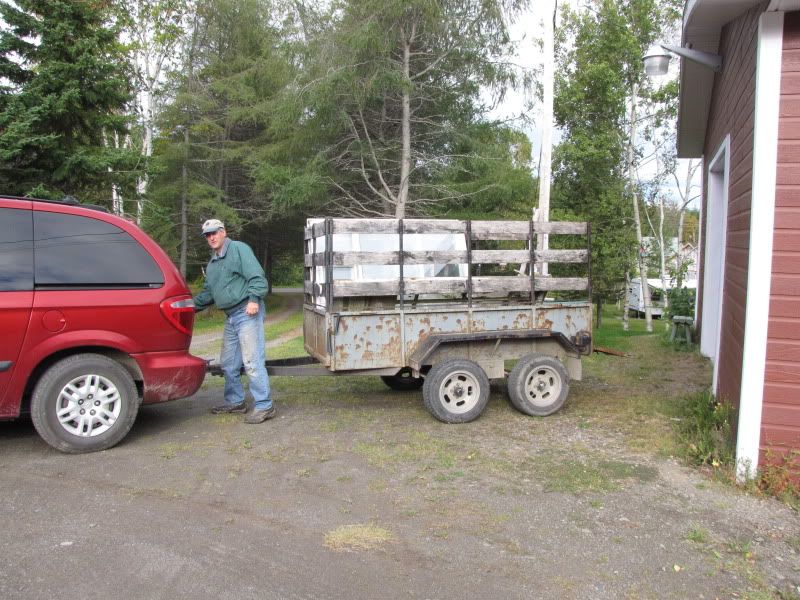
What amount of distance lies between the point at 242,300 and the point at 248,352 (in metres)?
0.48

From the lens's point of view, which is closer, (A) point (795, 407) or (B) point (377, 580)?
(B) point (377, 580)

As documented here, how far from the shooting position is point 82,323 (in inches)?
194

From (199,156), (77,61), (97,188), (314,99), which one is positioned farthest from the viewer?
(199,156)

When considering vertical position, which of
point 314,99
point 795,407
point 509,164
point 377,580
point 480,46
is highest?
point 480,46

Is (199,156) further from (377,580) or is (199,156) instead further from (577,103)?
(377,580)

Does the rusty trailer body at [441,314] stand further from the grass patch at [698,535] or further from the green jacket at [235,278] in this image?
the grass patch at [698,535]

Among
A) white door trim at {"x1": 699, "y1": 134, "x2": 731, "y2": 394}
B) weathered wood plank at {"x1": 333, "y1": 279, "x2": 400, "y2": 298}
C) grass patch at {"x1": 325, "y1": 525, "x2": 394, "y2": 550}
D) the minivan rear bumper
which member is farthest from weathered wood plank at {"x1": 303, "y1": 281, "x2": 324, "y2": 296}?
white door trim at {"x1": 699, "y1": 134, "x2": 731, "y2": 394}

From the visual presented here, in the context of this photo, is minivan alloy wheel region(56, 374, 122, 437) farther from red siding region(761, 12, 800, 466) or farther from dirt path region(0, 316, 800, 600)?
red siding region(761, 12, 800, 466)

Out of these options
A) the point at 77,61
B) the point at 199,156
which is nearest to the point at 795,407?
the point at 77,61

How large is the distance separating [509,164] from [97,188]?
999 centimetres

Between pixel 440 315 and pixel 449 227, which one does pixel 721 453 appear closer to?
pixel 440 315

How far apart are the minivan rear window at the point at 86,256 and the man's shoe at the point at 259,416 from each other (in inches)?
59.8

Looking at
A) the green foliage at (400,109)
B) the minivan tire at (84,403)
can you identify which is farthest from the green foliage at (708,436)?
the green foliage at (400,109)

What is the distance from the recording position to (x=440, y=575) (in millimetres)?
3254
